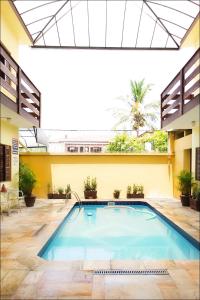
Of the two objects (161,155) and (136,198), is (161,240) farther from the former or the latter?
(161,155)

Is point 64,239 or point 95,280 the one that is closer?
point 95,280

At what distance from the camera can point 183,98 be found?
10.0 m

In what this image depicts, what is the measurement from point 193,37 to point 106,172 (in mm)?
7176

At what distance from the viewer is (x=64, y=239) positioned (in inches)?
321

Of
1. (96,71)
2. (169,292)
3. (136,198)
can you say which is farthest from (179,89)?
(96,71)

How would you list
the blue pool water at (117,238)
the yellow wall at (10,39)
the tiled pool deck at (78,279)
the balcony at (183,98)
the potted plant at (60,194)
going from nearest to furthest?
the tiled pool deck at (78,279)
the blue pool water at (117,238)
the balcony at (183,98)
the yellow wall at (10,39)
the potted plant at (60,194)

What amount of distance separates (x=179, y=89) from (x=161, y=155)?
5559 millimetres

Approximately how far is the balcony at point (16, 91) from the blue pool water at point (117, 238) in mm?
3711

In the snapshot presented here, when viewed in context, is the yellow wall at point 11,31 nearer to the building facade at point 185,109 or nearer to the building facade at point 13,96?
the building facade at point 13,96

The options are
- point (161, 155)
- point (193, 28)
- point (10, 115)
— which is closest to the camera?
point (10, 115)

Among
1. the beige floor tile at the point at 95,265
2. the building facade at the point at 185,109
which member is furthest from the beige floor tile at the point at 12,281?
the building facade at the point at 185,109

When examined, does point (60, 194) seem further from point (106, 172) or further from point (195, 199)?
point (195, 199)

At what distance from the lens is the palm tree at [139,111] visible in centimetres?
2800

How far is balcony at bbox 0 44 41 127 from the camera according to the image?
8367 mm
